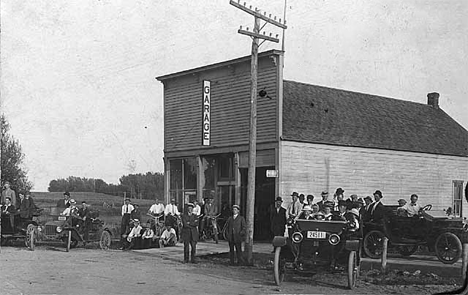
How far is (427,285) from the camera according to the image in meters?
11.6

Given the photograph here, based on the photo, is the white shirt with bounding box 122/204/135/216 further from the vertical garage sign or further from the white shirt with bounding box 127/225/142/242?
the vertical garage sign

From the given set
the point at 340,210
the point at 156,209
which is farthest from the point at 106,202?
→ the point at 340,210

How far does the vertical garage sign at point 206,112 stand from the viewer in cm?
2216

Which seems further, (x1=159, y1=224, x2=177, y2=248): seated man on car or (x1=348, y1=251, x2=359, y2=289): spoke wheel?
(x1=159, y1=224, x2=177, y2=248): seated man on car

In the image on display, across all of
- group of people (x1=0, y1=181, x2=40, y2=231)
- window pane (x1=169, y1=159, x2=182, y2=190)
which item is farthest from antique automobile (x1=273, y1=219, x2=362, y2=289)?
window pane (x1=169, y1=159, x2=182, y2=190)

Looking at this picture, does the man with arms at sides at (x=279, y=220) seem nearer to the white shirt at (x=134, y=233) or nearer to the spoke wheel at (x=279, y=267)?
the spoke wheel at (x=279, y=267)

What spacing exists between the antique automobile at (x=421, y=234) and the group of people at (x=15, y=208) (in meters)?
10.5

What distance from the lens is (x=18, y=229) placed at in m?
18.6

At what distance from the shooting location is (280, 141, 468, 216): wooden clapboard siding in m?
19.7

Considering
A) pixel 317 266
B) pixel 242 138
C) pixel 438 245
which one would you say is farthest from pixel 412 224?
pixel 242 138

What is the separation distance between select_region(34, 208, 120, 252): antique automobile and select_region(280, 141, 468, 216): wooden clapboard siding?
238 inches

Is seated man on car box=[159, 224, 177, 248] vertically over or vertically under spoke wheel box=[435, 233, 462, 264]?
under

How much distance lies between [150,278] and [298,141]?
8863mm

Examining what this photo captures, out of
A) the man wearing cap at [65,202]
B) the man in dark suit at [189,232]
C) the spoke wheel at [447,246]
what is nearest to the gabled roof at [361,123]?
the man in dark suit at [189,232]
